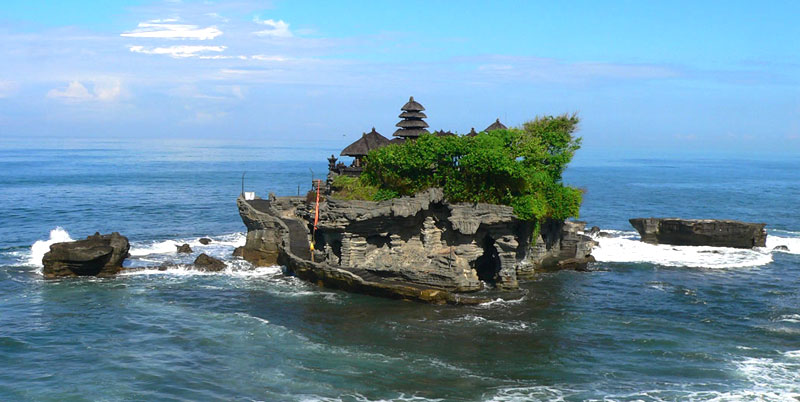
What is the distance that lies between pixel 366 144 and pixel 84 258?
22.5m

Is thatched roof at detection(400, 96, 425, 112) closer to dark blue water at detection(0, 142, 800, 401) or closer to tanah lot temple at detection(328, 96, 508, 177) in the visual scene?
tanah lot temple at detection(328, 96, 508, 177)

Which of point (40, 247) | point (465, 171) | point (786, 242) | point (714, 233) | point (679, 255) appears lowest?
point (40, 247)

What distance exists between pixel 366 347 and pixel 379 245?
12.7 metres

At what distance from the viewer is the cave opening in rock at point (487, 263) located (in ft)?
157

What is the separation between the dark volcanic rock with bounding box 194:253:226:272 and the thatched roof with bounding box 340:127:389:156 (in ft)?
42.7

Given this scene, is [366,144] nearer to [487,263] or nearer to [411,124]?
[411,124]

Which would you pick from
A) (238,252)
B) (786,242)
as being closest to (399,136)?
(238,252)

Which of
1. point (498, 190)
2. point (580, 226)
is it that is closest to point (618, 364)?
point (498, 190)

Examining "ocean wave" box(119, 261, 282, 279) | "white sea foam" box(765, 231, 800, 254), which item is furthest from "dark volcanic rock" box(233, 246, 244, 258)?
"white sea foam" box(765, 231, 800, 254)

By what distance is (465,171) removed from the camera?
4447 cm

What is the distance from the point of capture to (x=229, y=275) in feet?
165

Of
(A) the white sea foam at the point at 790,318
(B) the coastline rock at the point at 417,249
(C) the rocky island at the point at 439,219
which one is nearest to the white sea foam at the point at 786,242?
(A) the white sea foam at the point at 790,318

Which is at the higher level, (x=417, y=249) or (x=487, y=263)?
(x=417, y=249)

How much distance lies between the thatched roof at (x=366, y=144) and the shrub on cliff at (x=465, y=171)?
5946 millimetres
